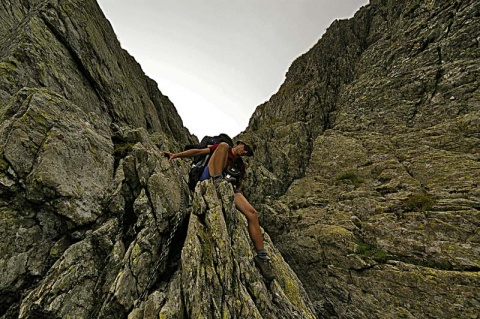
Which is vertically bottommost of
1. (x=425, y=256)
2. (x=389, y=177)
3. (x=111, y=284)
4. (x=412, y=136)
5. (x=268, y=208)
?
(x=111, y=284)

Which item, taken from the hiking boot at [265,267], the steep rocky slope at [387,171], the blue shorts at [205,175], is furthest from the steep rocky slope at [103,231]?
the steep rocky slope at [387,171]

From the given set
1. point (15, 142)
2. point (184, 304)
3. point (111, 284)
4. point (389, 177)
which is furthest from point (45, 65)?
point (389, 177)

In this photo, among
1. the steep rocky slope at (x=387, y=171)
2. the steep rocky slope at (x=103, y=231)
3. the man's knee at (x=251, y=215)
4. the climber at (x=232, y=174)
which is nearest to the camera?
the steep rocky slope at (x=103, y=231)

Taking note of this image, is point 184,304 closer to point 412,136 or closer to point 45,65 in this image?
point 45,65

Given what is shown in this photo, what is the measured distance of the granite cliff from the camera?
8.31 meters

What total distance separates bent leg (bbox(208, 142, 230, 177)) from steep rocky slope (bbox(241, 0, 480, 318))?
1699 centimetres

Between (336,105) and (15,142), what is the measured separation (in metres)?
45.9

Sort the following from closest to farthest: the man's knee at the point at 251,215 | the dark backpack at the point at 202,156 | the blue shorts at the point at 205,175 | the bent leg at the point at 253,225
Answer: the bent leg at the point at 253,225
the man's knee at the point at 251,215
the blue shorts at the point at 205,175
the dark backpack at the point at 202,156

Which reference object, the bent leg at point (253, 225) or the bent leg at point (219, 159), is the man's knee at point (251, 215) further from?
the bent leg at point (219, 159)

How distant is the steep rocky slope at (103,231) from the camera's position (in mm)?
7711

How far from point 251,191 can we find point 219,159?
23.7 m

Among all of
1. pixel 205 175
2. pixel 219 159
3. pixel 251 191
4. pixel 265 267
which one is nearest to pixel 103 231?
pixel 205 175

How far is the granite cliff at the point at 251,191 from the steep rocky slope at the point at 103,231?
5 centimetres

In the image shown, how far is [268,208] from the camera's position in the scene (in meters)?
31.1
